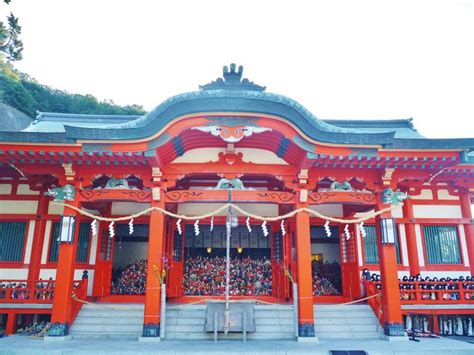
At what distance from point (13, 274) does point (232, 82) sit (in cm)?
860

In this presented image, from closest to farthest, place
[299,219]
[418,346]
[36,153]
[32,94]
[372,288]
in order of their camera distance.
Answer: [418,346] < [36,153] < [299,219] < [372,288] < [32,94]

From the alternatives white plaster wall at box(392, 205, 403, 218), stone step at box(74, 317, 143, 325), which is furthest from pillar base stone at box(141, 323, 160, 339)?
white plaster wall at box(392, 205, 403, 218)

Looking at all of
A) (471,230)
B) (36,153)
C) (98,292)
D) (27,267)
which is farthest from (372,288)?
(27,267)

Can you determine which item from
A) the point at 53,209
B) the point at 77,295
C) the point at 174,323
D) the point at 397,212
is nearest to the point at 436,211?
the point at 397,212

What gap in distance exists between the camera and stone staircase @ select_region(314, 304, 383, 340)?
869 cm

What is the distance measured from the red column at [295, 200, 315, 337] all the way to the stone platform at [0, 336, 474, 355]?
0.43 metres

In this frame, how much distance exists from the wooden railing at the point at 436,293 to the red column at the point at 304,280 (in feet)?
7.68

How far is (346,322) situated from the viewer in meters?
9.03

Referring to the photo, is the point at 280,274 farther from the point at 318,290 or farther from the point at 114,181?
the point at 114,181

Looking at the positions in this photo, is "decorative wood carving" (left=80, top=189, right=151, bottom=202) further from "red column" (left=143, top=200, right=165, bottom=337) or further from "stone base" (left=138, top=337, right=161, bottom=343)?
"stone base" (left=138, top=337, right=161, bottom=343)

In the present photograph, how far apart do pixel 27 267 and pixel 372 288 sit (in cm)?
1007

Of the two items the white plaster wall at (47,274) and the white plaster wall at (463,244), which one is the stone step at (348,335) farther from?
the white plaster wall at (47,274)

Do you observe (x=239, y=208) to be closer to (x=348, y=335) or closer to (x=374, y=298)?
(x=348, y=335)

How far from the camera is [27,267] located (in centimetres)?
1046
